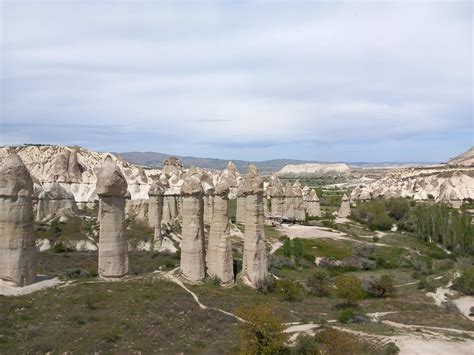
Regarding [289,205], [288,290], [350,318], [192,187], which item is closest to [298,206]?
[289,205]

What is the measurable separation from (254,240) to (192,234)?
12.9 ft

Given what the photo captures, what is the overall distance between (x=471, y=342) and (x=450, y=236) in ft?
127

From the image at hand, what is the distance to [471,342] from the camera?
19.1 metres

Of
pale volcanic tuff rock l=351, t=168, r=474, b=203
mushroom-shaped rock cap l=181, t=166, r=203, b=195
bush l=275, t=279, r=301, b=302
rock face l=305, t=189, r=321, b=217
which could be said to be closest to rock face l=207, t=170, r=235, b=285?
mushroom-shaped rock cap l=181, t=166, r=203, b=195

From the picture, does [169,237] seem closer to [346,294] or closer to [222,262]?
[222,262]

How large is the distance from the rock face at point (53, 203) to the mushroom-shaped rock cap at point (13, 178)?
2924 centimetres

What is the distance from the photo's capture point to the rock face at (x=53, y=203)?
169 feet

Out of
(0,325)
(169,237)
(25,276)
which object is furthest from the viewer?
(169,237)

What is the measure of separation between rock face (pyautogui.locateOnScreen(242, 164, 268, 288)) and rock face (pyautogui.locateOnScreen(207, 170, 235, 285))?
3.71 feet

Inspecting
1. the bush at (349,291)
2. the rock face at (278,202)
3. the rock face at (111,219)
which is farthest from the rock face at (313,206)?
the rock face at (111,219)

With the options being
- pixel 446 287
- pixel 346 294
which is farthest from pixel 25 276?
pixel 446 287

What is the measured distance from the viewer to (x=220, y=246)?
27.9 meters

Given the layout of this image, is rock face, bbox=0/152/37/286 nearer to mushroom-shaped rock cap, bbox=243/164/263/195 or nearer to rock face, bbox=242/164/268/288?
rock face, bbox=242/164/268/288

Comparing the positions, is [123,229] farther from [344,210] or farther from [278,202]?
[344,210]
